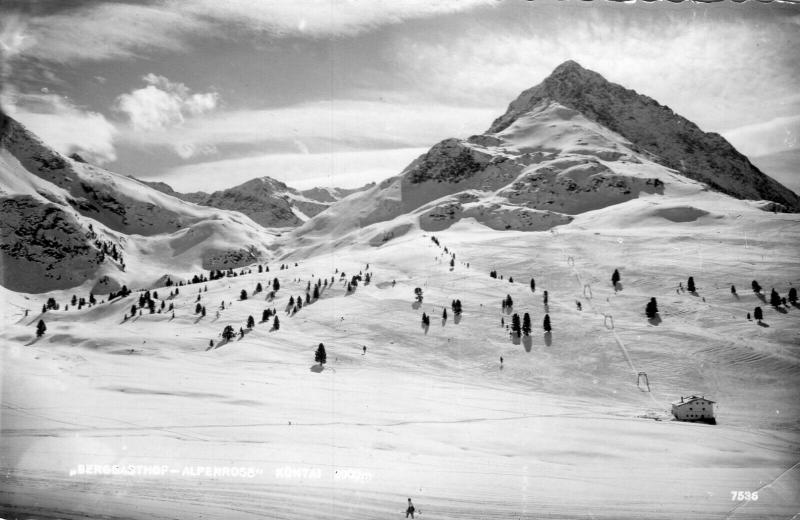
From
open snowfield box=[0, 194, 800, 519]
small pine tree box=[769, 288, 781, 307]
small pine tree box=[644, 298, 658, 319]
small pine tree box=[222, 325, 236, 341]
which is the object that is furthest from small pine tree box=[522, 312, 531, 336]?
small pine tree box=[222, 325, 236, 341]

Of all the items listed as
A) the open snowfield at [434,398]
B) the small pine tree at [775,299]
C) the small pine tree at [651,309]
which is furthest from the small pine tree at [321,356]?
the small pine tree at [775,299]

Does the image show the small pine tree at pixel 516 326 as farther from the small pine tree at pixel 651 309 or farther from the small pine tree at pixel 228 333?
the small pine tree at pixel 228 333

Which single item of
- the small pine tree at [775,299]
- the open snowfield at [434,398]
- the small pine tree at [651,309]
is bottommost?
the open snowfield at [434,398]

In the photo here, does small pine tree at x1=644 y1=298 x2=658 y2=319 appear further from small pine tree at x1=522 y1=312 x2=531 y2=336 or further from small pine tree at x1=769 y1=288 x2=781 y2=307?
small pine tree at x1=522 y1=312 x2=531 y2=336

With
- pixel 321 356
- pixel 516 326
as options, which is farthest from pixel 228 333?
pixel 516 326

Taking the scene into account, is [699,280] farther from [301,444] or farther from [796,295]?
[301,444]

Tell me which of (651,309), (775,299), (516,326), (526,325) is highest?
(775,299)

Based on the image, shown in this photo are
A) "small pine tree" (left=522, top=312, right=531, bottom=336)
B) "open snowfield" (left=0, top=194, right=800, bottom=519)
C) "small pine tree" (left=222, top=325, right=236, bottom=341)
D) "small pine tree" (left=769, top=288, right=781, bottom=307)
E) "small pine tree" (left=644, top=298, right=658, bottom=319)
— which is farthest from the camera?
"small pine tree" (left=222, top=325, right=236, bottom=341)

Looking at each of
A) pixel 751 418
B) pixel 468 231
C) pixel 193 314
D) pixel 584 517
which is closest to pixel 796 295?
pixel 751 418

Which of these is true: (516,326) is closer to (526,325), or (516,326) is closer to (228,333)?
(526,325)
